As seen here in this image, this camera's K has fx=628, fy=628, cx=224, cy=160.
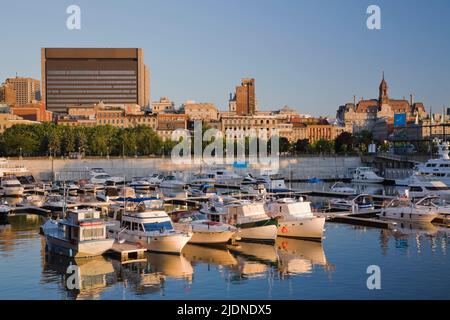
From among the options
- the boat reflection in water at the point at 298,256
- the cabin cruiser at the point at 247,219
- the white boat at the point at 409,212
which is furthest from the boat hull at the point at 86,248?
the white boat at the point at 409,212

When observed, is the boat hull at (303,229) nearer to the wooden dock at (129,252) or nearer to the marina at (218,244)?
the marina at (218,244)

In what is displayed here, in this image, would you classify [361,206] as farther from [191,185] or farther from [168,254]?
[191,185]

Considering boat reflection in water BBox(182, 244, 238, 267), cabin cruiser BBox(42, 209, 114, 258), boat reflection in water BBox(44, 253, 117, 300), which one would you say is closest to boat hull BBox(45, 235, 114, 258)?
cabin cruiser BBox(42, 209, 114, 258)

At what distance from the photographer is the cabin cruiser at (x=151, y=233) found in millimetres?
33781

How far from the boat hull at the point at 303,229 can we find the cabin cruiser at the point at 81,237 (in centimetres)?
1158

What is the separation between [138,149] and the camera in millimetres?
124250

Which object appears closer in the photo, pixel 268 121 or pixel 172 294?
pixel 172 294

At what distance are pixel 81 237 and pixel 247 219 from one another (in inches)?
435

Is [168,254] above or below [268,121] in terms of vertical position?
below

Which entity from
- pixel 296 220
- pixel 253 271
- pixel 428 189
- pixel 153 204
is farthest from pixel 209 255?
pixel 428 189

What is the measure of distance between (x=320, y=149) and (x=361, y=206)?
9421 centimetres
